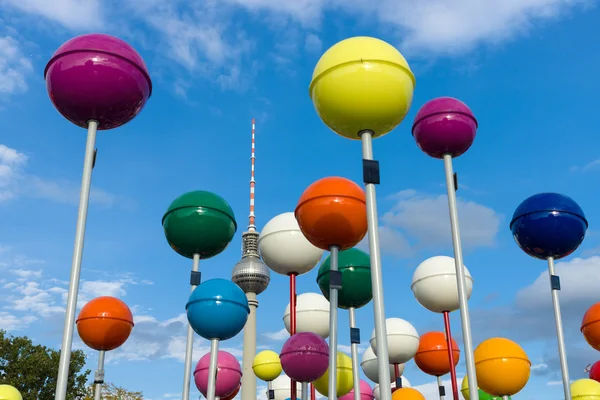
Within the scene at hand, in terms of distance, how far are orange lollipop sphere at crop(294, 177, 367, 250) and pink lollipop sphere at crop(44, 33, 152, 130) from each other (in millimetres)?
3197

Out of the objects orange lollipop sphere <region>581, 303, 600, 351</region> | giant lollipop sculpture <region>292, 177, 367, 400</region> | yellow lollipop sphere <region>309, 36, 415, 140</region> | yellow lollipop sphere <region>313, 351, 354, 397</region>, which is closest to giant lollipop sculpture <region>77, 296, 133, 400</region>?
yellow lollipop sphere <region>313, 351, 354, 397</region>

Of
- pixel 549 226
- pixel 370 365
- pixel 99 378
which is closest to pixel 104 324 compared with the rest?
pixel 99 378

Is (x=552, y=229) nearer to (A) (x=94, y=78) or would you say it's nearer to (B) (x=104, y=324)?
(A) (x=94, y=78)

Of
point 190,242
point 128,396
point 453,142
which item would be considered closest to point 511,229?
point 453,142

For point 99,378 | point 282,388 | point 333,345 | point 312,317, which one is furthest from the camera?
point 282,388

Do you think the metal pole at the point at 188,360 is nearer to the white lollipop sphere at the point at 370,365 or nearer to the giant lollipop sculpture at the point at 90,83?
the giant lollipop sculpture at the point at 90,83

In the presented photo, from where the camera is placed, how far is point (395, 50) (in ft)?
25.2

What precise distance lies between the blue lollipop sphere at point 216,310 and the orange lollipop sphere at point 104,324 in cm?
323

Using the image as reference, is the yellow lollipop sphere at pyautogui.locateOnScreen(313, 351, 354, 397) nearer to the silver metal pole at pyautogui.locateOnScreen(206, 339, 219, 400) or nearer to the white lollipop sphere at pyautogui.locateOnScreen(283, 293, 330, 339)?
the white lollipop sphere at pyautogui.locateOnScreen(283, 293, 330, 339)

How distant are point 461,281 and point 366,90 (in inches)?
124

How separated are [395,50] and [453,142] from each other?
2.39m

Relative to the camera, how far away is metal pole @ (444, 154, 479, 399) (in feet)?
25.8

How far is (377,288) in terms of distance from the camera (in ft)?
22.1

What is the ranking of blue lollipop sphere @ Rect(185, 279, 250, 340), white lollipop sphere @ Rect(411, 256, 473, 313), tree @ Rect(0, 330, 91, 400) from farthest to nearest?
1. tree @ Rect(0, 330, 91, 400)
2. white lollipop sphere @ Rect(411, 256, 473, 313)
3. blue lollipop sphere @ Rect(185, 279, 250, 340)
